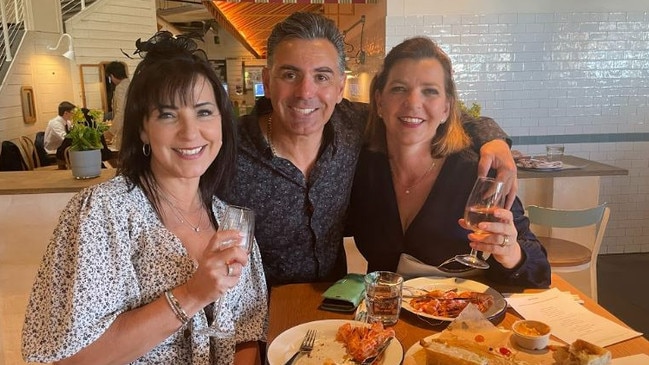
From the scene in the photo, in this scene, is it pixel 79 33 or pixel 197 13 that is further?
pixel 197 13

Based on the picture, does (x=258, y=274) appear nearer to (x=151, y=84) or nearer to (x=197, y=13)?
(x=151, y=84)

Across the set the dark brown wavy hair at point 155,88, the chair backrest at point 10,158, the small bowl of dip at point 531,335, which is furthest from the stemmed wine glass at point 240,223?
the chair backrest at point 10,158

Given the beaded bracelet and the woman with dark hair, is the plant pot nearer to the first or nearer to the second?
the woman with dark hair

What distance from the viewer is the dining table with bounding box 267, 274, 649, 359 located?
1324 millimetres

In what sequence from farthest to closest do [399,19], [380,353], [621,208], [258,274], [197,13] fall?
[197,13] → [621,208] → [399,19] → [258,274] → [380,353]

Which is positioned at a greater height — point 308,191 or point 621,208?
point 308,191

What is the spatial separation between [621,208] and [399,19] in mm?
3055

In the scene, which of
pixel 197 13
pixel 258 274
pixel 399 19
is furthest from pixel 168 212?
pixel 197 13

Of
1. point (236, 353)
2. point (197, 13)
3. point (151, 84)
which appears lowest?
point (236, 353)

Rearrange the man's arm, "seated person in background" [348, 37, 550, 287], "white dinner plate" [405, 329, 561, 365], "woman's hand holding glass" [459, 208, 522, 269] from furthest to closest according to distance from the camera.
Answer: "seated person in background" [348, 37, 550, 287]
the man's arm
"woman's hand holding glass" [459, 208, 522, 269]
"white dinner plate" [405, 329, 561, 365]

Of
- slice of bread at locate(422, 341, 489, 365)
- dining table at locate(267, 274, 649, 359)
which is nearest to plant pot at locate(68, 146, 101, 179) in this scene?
dining table at locate(267, 274, 649, 359)

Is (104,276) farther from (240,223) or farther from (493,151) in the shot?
(493,151)

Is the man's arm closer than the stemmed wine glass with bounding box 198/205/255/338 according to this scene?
No

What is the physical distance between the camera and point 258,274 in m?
1.70
